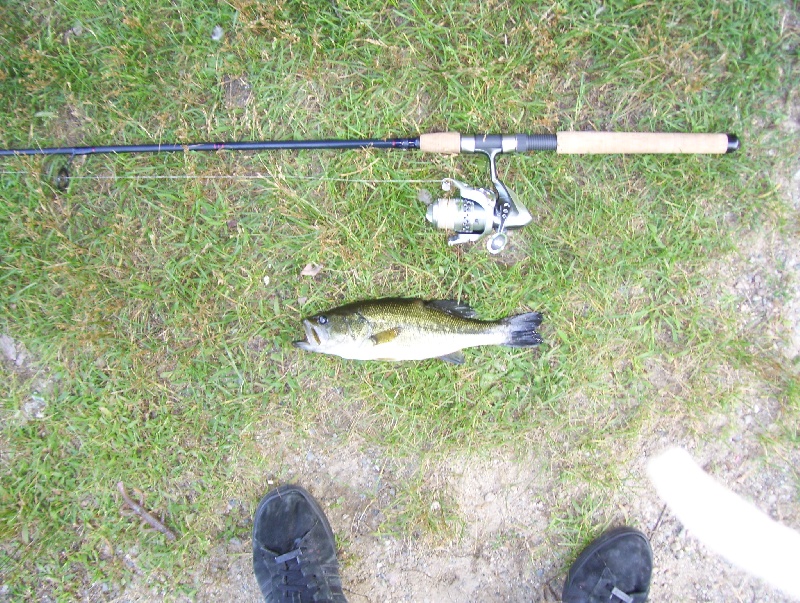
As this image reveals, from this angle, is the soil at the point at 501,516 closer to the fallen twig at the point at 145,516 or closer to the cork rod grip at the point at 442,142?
the fallen twig at the point at 145,516

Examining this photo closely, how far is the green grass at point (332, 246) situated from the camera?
287 centimetres

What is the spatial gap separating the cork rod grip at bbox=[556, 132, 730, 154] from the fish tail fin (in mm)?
983

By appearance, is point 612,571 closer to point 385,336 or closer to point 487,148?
point 385,336

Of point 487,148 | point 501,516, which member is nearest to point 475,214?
point 487,148

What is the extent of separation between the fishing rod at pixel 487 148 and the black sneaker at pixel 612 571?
1960mm

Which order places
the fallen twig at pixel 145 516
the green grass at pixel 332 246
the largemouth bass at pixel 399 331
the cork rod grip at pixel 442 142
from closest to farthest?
the largemouth bass at pixel 399 331 < the cork rod grip at pixel 442 142 < the green grass at pixel 332 246 < the fallen twig at pixel 145 516

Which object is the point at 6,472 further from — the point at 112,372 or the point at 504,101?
the point at 504,101

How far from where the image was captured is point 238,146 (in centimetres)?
274

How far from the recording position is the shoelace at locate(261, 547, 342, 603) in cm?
296

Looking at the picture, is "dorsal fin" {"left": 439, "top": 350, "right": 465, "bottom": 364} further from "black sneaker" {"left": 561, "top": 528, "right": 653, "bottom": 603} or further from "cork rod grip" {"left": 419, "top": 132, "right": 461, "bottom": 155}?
"black sneaker" {"left": 561, "top": 528, "right": 653, "bottom": 603}

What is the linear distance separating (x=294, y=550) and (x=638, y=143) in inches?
125

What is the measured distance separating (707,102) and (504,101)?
122 centimetres

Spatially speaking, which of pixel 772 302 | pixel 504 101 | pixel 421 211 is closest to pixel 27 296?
pixel 421 211

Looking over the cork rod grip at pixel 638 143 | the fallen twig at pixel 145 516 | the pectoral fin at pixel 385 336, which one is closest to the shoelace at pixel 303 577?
the fallen twig at pixel 145 516
